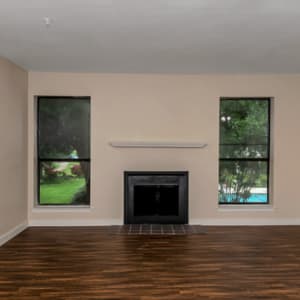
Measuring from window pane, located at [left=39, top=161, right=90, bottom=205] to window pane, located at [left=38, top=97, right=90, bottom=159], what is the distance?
0.52 feet

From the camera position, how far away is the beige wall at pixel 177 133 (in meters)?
5.79

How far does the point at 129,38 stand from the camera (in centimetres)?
375

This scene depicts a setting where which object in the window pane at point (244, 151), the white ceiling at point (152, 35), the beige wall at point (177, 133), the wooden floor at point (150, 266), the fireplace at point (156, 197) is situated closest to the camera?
the white ceiling at point (152, 35)

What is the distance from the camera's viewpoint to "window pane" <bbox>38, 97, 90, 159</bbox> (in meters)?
5.92

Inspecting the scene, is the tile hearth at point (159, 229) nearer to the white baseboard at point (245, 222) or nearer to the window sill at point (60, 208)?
the white baseboard at point (245, 222)

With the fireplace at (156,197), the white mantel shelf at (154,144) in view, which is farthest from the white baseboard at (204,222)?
the white mantel shelf at (154,144)

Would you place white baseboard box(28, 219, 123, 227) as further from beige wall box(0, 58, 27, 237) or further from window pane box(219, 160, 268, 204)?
window pane box(219, 160, 268, 204)

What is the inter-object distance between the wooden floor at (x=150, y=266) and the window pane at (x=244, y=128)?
56.1 inches

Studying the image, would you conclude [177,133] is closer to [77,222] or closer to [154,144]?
[154,144]

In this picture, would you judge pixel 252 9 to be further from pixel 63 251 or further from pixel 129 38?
pixel 63 251

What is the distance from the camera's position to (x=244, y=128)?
608cm

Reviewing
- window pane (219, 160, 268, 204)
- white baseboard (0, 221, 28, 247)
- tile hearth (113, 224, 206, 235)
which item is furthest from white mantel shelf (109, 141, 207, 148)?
white baseboard (0, 221, 28, 247)

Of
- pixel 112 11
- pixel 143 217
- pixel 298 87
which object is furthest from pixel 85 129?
pixel 298 87

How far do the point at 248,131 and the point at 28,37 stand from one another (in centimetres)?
390
